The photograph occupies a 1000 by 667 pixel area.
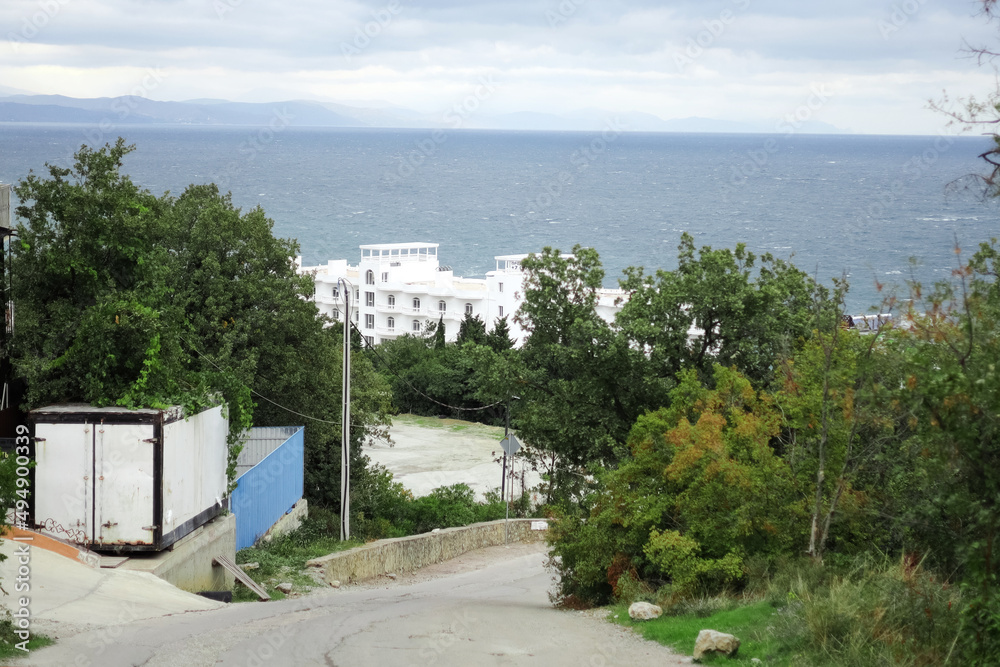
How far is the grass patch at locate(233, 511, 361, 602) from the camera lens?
744 inches

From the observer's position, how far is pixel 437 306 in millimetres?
97062

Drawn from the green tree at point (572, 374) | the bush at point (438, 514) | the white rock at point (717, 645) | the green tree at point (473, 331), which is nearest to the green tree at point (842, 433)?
the white rock at point (717, 645)

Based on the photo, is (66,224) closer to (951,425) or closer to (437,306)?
(951,425)

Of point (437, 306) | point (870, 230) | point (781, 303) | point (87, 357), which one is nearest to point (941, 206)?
point (870, 230)

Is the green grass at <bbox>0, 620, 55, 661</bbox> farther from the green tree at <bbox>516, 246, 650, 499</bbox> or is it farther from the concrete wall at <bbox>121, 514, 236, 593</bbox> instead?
the green tree at <bbox>516, 246, 650, 499</bbox>

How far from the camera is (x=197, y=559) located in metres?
17.2

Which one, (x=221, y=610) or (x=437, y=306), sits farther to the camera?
(x=437, y=306)

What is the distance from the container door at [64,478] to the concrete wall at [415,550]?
627cm

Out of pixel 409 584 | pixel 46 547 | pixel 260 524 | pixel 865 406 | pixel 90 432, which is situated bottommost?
pixel 409 584

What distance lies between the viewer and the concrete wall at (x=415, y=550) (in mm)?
21719

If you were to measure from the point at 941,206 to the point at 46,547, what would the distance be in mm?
202786

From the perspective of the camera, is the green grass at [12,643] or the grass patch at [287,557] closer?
the green grass at [12,643]

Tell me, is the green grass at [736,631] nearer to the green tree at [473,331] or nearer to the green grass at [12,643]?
the green grass at [12,643]

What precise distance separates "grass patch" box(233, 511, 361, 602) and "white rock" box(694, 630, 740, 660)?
9.46 metres
